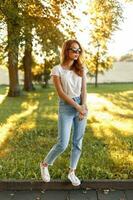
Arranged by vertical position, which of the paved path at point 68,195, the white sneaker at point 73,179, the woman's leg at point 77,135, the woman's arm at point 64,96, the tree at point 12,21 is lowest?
the paved path at point 68,195

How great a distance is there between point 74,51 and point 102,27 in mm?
27744

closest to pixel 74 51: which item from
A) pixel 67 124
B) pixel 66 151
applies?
pixel 67 124

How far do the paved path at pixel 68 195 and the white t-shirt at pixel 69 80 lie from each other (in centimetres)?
153

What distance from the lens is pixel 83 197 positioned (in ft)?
24.2

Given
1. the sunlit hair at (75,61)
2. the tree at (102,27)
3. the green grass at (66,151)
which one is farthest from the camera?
the tree at (102,27)

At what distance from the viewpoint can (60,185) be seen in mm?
7730

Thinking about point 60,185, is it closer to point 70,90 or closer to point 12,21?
point 70,90

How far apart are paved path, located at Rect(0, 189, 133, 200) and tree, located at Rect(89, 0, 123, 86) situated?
14.6 meters

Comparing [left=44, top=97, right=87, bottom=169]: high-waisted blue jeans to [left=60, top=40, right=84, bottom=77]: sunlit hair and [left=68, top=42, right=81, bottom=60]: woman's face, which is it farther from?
[left=68, top=42, right=81, bottom=60]: woman's face

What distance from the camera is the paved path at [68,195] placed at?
7.34 metres

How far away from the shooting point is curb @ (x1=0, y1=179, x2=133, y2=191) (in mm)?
7719

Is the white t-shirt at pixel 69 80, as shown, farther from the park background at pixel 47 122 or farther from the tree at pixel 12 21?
the tree at pixel 12 21

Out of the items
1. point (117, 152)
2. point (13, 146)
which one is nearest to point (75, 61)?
point (117, 152)

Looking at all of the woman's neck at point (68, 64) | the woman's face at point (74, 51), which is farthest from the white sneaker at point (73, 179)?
the woman's face at point (74, 51)
